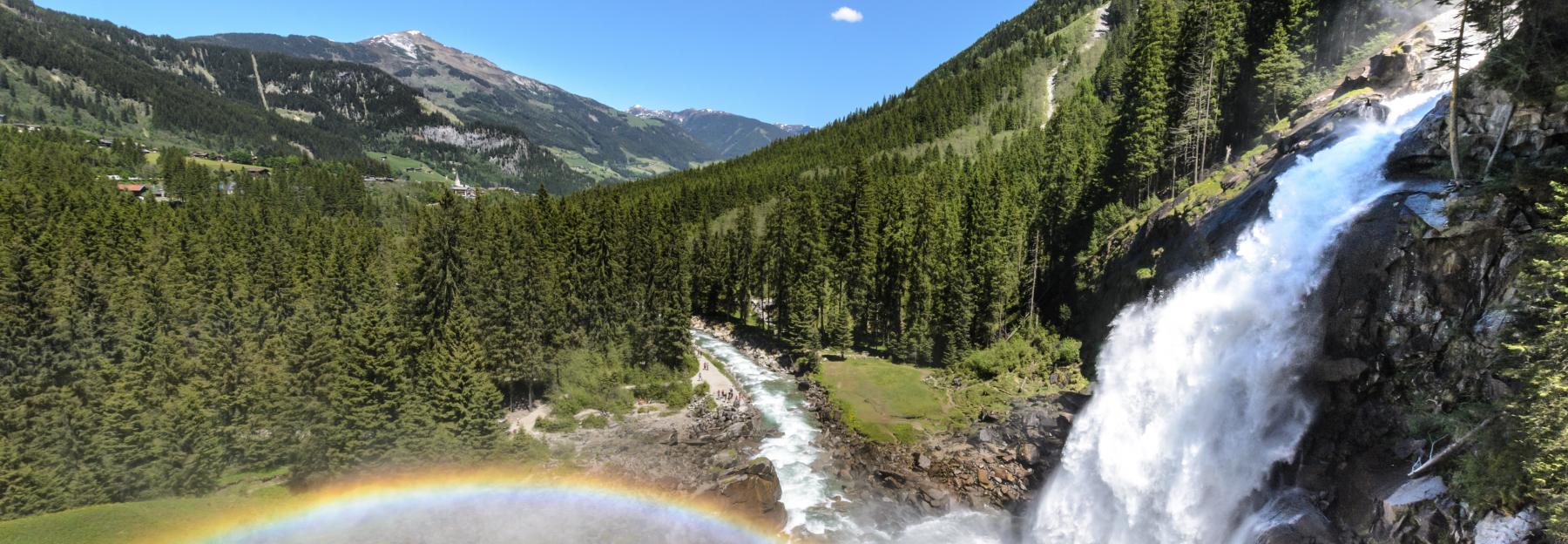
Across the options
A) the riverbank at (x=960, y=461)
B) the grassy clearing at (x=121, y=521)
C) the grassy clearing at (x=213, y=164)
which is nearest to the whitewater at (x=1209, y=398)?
the riverbank at (x=960, y=461)

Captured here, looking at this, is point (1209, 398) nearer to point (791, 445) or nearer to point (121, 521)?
point (791, 445)

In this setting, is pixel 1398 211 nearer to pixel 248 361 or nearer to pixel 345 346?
pixel 345 346

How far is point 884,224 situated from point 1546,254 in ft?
170

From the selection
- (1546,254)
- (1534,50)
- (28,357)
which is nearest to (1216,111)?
(1534,50)

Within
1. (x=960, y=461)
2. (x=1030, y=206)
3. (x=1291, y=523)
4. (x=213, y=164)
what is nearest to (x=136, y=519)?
(x=960, y=461)

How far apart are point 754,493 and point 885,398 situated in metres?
18.1

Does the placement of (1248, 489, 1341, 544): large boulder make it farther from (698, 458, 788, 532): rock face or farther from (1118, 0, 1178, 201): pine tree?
(1118, 0, 1178, 201): pine tree

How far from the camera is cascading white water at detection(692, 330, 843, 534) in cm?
3556

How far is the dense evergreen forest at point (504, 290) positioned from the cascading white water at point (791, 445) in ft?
18.7

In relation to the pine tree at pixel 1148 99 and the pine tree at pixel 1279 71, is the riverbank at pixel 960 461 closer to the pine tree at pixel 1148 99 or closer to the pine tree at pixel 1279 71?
the pine tree at pixel 1148 99

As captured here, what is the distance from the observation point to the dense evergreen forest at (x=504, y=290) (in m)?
37.5

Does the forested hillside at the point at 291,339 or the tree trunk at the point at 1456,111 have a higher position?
the tree trunk at the point at 1456,111

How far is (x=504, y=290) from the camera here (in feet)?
171

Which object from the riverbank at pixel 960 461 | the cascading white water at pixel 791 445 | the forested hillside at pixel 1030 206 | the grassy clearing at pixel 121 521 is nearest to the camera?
the grassy clearing at pixel 121 521
